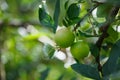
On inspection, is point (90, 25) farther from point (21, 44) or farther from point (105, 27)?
point (21, 44)

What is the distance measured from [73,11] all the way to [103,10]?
6 cm

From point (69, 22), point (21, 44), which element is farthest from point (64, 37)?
point (21, 44)

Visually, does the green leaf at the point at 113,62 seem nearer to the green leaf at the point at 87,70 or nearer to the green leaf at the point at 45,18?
the green leaf at the point at 87,70

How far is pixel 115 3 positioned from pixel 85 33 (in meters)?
0.17

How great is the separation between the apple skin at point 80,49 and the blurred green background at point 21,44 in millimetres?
1303

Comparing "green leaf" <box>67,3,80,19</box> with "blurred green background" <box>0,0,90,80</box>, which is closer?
"green leaf" <box>67,3,80,19</box>

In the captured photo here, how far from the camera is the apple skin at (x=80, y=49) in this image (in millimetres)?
914

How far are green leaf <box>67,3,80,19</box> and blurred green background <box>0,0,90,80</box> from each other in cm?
130

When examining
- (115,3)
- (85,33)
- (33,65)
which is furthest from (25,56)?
(115,3)

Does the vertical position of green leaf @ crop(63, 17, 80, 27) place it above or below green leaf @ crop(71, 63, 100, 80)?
above

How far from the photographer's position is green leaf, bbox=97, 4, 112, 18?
90 centimetres

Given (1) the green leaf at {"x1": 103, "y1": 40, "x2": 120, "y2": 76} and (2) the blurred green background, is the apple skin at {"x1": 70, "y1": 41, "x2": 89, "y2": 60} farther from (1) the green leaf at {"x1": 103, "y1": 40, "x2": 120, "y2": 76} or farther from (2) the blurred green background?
(2) the blurred green background

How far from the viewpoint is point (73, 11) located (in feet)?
3.00

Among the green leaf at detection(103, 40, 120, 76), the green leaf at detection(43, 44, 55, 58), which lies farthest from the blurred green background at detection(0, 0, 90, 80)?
the green leaf at detection(103, 40, 120, 76)
